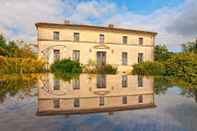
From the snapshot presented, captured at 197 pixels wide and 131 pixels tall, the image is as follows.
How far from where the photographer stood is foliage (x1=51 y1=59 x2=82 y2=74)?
23.6 metres

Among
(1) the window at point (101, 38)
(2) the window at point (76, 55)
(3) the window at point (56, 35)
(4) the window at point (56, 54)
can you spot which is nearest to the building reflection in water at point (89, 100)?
(4) the window at point (56, 54)

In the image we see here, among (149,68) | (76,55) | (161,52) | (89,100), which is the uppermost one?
(161,52)

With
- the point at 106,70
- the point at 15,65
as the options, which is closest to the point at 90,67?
the point at 106,70

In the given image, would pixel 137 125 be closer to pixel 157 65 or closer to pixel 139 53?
pixel 157 65

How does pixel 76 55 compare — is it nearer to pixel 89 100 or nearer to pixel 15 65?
pixel 15 65

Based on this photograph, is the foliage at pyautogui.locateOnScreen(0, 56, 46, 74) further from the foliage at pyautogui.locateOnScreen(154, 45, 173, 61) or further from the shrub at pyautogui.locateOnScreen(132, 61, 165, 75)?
the foliage at pyautogui.locateOnScreen(154, 45, 173, 61)

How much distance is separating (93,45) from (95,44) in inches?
11.0

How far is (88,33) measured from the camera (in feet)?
90.7

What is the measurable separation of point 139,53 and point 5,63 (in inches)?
679

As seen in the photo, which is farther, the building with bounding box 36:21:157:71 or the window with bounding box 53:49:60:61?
the window with bounding box 53:49:60:61

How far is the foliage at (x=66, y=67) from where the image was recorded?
77.5 ft

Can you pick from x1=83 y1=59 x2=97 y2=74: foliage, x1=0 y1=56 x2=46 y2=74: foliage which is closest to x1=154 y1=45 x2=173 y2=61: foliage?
x1=83 y1=59 x2=97 y2=74: foliage

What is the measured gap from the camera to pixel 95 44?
28.1m

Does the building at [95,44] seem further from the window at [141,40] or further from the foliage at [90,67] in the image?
the foliage at [90,67]
